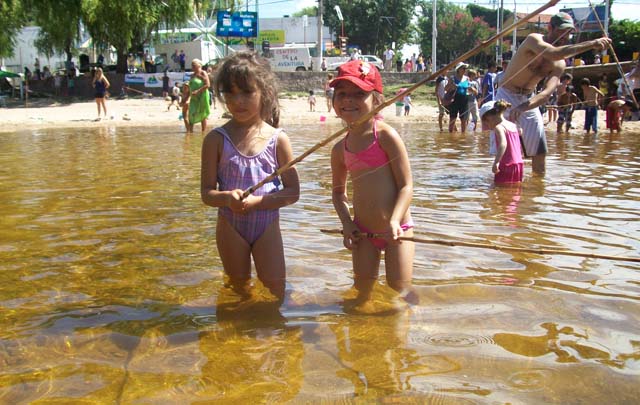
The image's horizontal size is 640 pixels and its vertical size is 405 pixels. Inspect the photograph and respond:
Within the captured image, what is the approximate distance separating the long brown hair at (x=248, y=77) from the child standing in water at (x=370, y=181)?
1.20 ft

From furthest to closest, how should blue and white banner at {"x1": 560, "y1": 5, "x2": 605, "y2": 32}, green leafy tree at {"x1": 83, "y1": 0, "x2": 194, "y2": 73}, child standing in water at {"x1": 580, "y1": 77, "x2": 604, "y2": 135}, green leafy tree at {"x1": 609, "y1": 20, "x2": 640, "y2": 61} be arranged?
green leafy tree at {"x1": 609, "y1": 20, "x2": 640, "y2": 61}, green leafy tree at {"x1": 83, "y1": 0, "x2": 194, "y2": 73}, child standing in water at {"x1": 580, "y1": 77, "x2": 604, "y2": 135}, blue and white banner at {"x1": 560, "y1": 5, "x2": 605, "y2": 32}

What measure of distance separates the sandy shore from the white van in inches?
462

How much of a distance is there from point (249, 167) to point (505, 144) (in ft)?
13.5

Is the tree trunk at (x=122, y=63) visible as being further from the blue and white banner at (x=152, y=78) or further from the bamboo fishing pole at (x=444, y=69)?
the bamboo fishing pole at (x=444, y=69)

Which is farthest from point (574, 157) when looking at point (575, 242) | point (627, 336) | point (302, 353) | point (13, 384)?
point (13, 384)

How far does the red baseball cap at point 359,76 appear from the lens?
3148 millimetres

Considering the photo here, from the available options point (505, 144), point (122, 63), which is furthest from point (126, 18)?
point (505, 144)

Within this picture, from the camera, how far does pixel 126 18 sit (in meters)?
26.8

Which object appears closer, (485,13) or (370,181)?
(370,181)

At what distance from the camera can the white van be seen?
129 feet

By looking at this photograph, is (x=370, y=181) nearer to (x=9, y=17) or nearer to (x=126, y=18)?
(x=126, y=18)

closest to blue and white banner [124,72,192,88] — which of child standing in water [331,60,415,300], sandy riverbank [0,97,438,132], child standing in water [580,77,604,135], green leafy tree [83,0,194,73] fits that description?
green leafy tree [83,0,194,73]

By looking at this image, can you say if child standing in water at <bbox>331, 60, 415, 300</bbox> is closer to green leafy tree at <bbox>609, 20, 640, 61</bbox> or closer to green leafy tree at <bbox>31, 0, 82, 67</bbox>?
green leafy tree at <bbox>31, 0, 82, 67</bbox>

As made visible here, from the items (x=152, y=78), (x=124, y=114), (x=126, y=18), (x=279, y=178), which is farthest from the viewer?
(x=152, y=78)
